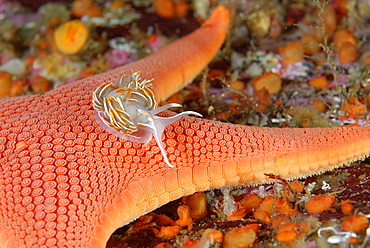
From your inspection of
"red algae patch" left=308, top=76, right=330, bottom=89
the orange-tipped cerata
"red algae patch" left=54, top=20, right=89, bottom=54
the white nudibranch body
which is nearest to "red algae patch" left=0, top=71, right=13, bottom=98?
"red algae patch" left=54, top=20, right=89, bottom=54

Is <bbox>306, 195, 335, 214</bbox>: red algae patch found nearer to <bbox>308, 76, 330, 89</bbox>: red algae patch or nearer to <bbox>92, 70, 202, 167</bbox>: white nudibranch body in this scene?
<bbox>92, 70, 202, 167</bbox>: white nudibranch body

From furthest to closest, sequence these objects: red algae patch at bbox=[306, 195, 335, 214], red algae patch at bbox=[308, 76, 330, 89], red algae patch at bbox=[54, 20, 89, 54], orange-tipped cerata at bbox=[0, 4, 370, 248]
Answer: red algae patch at bbox=[54, 20, 89, 54] → red algae patch at bbox=[308, 76, 330, 89] → red algae patch at bbox=[306, 195, 335, 214] → orange-tipped cerata at bbox=[0, 4, 370, 248]

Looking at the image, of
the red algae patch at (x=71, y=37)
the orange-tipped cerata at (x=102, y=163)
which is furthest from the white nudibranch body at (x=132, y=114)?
A: the red algae patch at (x=71, y=37)

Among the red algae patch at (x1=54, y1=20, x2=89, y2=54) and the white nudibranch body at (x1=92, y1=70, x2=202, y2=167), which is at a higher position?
the white nudibranch body at (x1=92, y1=70, x2=202, y2=167)

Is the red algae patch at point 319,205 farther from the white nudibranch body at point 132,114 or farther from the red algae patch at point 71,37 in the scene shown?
the red algae patch at point 71,37

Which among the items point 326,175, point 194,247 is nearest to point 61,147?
point 194,247

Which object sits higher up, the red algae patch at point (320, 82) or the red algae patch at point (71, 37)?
the red algae patch at point (320, 82)

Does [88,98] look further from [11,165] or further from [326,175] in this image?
[326,175]
